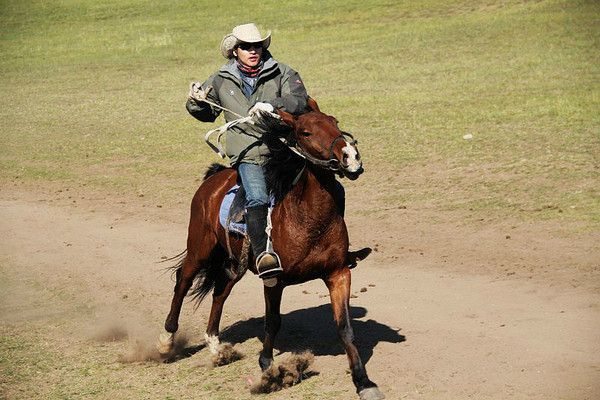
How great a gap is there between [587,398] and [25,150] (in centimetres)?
1660

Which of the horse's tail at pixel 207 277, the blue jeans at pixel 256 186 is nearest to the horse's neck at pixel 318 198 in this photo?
the blue jeans at pixel 256 186

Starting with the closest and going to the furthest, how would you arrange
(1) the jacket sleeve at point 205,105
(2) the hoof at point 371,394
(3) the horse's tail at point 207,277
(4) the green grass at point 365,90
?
(2) the hoof at point 371,394, (1) the jacket sleeve at point 205,105, (3) the horse's tail at point 207,277, (4) the green grass at point 365,90

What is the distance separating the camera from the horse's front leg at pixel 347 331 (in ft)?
26.1

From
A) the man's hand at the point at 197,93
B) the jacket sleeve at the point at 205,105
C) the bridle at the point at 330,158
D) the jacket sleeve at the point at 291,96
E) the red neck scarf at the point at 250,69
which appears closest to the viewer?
the bridle at the point at 330,158

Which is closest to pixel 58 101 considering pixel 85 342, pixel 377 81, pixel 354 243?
pixel 377 81

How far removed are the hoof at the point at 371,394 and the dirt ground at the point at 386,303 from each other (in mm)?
114

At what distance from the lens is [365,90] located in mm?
25250

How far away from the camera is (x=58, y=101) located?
28.0m

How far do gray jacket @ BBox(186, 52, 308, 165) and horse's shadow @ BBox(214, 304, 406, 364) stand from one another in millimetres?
1864

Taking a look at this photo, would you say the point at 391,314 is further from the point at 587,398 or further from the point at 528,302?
the point at 587,398

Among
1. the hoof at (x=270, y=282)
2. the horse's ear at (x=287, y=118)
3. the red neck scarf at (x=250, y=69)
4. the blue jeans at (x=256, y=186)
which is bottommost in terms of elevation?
the hoof at (x=270, y=282)

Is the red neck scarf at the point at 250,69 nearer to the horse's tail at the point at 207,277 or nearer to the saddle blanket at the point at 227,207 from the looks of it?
the saddle blanket at the point at 227,207

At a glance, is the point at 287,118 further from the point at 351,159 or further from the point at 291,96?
the point at 351,159

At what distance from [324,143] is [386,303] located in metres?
3.28
